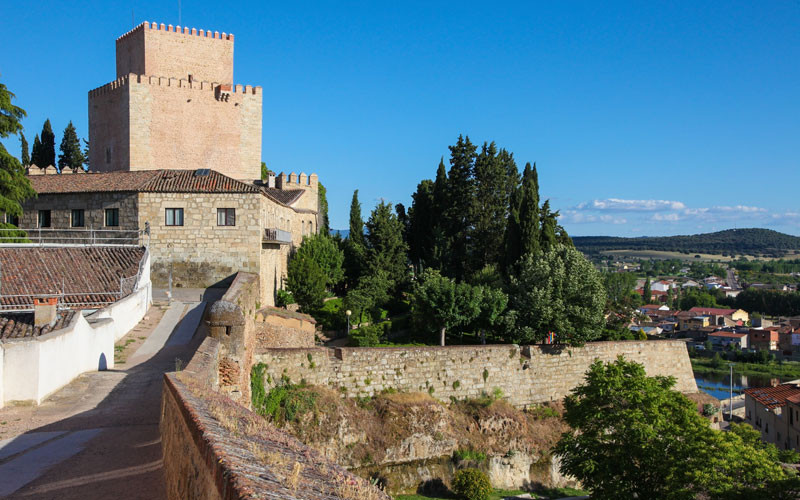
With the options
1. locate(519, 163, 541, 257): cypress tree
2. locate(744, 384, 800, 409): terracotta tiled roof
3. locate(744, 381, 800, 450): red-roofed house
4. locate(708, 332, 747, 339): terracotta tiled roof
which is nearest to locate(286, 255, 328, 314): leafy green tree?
locate(519, 163, 541, 257): cypress tree

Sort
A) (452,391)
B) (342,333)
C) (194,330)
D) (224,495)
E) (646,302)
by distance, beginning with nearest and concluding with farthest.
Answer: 1. (224,495)
2. (194,330)
3. (452,391)
4. (342,333)
5. (646,302)

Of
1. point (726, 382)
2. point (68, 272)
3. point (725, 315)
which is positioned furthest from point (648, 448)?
point (725, 315)

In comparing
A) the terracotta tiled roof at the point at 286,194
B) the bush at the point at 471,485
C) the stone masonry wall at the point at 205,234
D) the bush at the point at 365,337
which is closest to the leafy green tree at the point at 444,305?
the bush at the point at 365,337

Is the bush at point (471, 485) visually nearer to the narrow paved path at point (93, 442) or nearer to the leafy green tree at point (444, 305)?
the leafy green tree at point (444, 305)

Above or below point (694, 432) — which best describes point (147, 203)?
above

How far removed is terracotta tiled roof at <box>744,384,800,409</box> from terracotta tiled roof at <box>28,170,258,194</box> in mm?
32551

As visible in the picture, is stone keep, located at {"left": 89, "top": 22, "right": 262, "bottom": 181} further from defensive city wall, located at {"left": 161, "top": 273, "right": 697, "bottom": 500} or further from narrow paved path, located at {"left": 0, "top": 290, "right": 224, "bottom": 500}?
narrow paved path, located at {"left": 0, "top": 290, "right": 224, "bottom": 500}

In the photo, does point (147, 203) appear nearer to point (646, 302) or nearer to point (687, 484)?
point (687, 484)

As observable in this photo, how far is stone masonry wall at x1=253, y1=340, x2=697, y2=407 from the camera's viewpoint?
19.0 meters

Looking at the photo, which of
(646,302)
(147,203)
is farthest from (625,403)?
(646,302)

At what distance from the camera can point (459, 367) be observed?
71.1 feet

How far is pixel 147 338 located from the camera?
52.4 ft

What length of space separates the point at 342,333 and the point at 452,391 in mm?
7785

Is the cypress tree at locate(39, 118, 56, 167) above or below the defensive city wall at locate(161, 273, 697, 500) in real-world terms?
above
